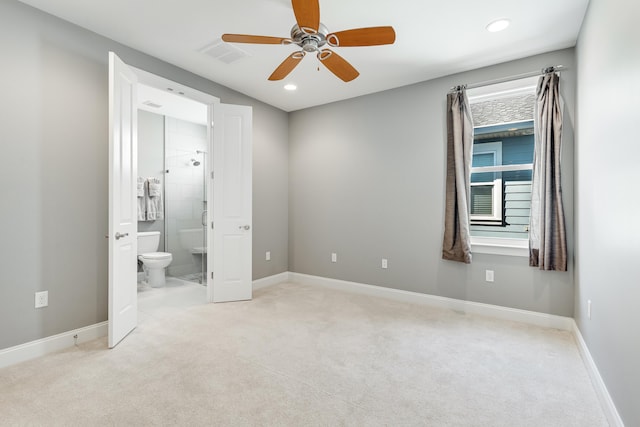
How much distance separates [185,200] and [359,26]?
4.25m

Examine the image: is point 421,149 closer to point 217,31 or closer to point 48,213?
point 217,31

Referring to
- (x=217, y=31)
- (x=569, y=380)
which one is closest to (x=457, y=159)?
(x=569, y=380)

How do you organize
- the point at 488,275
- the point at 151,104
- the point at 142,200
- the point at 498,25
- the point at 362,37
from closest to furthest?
the point at 362,37 < the point at 498,25 < the point at 488,275 < the point at 151,104 < the point at 142,200

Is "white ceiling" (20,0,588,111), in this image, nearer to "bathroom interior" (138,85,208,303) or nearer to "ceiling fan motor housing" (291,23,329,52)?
"ceiling fan motor housing" (291,23,329,52)

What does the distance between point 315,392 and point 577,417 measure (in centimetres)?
151

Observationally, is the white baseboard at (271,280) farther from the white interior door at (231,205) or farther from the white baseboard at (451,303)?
the white interior door at (231,205)

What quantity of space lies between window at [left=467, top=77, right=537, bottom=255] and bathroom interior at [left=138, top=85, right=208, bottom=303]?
3.90 meters

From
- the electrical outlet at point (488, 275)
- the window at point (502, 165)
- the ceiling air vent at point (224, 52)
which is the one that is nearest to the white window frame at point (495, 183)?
the window at point (502, 165)

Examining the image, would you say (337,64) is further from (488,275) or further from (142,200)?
(142,200)

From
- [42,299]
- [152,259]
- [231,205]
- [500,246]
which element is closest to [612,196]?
[500,246]

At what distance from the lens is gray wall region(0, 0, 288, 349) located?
2322 mm

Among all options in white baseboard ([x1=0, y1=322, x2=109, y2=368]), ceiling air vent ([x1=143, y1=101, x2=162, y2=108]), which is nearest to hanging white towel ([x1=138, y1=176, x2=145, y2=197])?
ceiling air vent ([x1=143, y1=101, x2=162, y2=108])

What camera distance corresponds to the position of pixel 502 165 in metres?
3.45

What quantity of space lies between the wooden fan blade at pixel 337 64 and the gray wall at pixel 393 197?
1.55 meters
